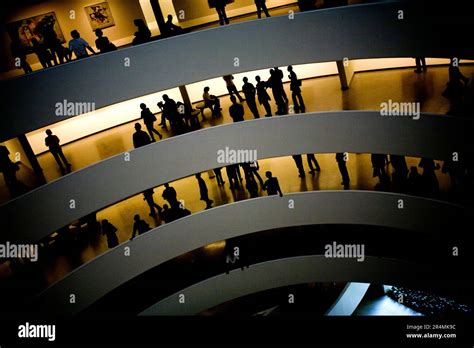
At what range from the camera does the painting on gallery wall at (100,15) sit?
18.0 metres

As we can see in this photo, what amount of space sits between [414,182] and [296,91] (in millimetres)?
4610

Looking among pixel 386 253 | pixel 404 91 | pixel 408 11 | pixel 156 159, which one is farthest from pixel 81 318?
pixel 386 253

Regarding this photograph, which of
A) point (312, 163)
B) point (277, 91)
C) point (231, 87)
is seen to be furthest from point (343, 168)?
point (231, 87)

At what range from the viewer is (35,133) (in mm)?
18547

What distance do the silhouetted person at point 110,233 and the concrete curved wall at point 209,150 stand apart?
0.72 meters

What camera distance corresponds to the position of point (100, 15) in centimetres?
1820

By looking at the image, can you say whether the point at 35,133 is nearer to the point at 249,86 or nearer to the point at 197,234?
the point at 197,234

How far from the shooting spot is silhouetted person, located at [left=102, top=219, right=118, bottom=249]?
16.0 m

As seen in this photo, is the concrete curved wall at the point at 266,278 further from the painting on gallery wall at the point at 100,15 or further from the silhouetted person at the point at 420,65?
the painting on gallery wall at the point at 100,15

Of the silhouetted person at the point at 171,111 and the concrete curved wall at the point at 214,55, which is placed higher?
the concrete curved wall at the point at 214,55

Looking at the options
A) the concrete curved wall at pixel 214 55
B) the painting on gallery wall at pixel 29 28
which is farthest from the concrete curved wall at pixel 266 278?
the painting on gallery wall at pixel 29 28

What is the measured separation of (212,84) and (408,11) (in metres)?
8.82

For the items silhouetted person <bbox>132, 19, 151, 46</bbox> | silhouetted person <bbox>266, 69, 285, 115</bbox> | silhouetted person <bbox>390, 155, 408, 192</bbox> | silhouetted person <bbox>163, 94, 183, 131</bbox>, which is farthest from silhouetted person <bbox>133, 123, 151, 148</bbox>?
silhouetted person <bbox>390, 155, 408, 192</bbox>

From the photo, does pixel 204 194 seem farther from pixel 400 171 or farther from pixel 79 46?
pixel 400 171
